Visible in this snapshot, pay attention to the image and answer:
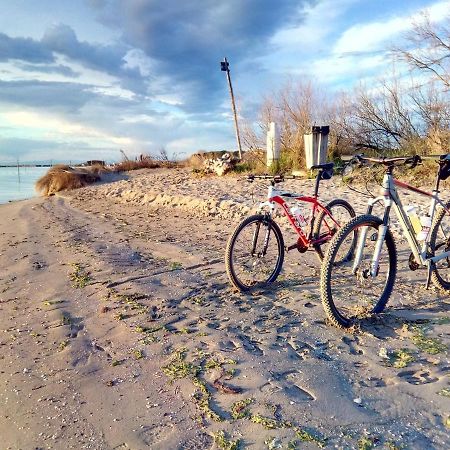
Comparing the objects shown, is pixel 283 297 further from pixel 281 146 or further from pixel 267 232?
pixel 281 146

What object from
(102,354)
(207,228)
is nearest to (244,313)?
(102,354)

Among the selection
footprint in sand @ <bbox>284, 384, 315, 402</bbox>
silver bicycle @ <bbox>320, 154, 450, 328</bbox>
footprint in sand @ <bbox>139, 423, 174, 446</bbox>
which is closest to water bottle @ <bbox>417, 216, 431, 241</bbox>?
silver bicycle @ <bbox>320, 154, 450, 328</bbox>

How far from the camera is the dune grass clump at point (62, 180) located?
661 inches

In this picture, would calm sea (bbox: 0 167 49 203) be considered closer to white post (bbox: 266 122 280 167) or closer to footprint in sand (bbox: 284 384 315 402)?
white post (bbox: 266 122 280 167)

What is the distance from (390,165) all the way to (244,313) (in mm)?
1666

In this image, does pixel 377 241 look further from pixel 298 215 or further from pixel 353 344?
pixel 298 215

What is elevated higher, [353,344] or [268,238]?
[268,238]

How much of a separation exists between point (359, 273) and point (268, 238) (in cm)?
103

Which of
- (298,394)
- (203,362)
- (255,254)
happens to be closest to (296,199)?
(255,254)

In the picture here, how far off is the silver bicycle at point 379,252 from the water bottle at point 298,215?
1.83ft

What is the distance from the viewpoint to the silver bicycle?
11.3 feet

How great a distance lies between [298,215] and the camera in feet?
14.9

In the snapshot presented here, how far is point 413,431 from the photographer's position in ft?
7.54

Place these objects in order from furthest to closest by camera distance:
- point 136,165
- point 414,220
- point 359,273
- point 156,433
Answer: point 136,165 < point 414,220 < point 359,273 < point 156,433
